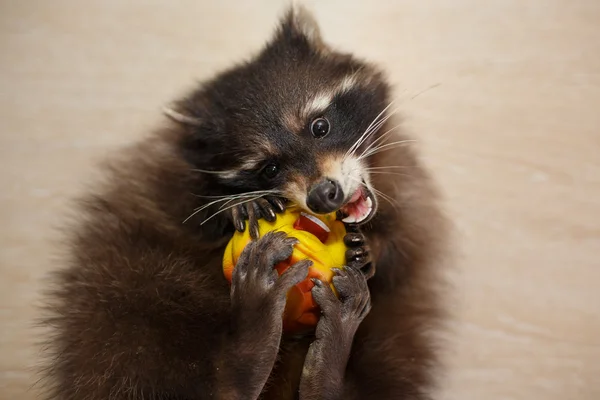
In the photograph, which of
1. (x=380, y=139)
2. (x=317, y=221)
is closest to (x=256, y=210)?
(x=317, y=221)

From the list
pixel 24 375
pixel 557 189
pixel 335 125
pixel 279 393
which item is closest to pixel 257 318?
pixel 279 393

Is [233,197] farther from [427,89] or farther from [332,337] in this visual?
[427,89]

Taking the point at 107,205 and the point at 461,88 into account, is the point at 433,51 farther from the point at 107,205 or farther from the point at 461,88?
the point at 107,205

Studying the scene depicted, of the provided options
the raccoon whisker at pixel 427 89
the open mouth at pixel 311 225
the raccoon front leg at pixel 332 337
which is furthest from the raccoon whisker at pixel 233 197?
the raccoon whisker at pixel 427 89

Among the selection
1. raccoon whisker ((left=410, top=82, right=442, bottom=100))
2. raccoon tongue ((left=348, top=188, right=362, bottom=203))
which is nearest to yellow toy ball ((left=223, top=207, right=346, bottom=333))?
raccoon tongue ((left=348, top=188, right=362, bottom=203))

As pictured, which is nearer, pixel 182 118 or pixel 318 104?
pixel 318 104

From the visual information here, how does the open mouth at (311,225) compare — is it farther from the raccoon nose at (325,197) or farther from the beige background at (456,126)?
the beige background at (456,126)

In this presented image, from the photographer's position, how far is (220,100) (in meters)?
2.10

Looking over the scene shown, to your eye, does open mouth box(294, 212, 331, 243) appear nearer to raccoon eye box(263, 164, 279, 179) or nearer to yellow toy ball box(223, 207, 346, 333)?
yellow toy ball box(223, 207, 346, 333)

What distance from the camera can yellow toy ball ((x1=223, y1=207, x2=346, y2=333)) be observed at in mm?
1848

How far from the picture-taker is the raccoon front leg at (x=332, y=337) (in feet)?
5.99

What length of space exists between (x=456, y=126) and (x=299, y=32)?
2.61ft

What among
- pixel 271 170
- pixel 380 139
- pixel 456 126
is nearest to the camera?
pixel 271 170

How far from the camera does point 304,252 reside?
6.00 feet
